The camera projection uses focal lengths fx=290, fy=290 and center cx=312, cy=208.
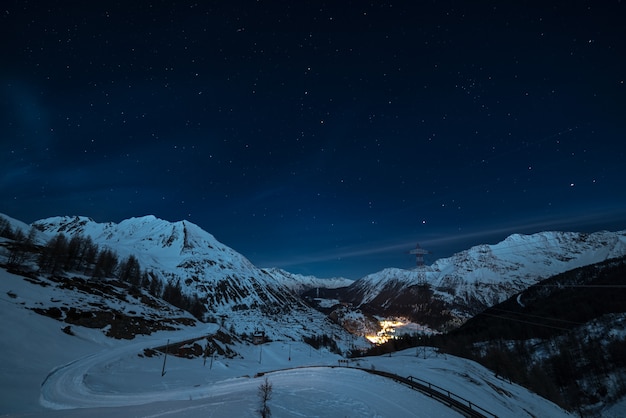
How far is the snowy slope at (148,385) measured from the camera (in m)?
26.7

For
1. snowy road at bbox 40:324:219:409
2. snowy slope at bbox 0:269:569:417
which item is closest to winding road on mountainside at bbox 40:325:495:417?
snowy road at bbox 40:324:219:409

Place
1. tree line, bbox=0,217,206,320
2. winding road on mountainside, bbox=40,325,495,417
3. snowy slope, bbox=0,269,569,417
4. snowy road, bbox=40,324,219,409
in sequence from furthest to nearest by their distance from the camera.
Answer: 1. tree line, bbox=0,217,206,320
2. winding road on mountainside, bbox=40,325,495,417
3. snowy road, bbox=40,324,219,409
4. snowy slope, bbox=0,269,569,417

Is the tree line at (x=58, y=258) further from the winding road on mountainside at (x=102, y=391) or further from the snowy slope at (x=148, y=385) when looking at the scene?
the winding road on mountainside at (x=102, y=391)

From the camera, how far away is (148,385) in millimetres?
46000

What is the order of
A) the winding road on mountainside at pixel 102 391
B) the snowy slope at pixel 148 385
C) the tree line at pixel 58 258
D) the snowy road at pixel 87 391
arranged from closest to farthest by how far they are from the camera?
the snowy slope at pixel 148 385 → the snowy road at pixel 87 391 → the winding road on mountainside at pixel 102 391 → the tree line at pixel 58 258

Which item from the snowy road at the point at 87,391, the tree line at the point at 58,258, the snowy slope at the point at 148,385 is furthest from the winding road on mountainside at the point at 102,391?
the tree line at the point at 58,258

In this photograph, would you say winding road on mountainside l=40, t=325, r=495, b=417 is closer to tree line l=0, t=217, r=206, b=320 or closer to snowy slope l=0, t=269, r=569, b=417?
snowy slope l=0, t=269, r=569, b=417

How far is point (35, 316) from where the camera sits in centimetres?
5800

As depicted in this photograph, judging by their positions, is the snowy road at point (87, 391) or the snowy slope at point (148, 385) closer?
the snowy slope at point (148, 385)

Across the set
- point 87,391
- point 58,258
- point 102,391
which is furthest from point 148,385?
point 58,258

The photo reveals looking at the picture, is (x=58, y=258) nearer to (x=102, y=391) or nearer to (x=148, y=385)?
(x=148, y=385)

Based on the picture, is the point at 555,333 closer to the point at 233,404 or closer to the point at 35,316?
the point at 233,404

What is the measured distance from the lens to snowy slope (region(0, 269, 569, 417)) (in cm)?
2669

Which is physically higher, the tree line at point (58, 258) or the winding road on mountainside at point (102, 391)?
the tree line at point (58, 258)
